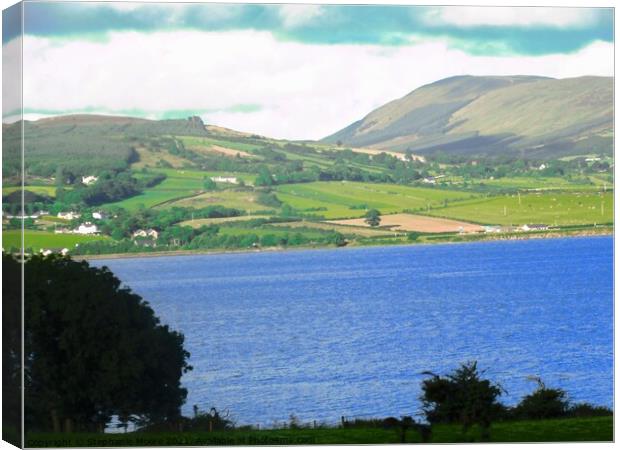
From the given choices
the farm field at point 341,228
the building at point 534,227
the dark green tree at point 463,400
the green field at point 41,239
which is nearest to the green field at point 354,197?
the farm field at point 341,228

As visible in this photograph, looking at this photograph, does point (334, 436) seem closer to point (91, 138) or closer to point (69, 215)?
point (69, 215)

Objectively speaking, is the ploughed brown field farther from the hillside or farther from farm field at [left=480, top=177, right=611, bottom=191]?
the hillside

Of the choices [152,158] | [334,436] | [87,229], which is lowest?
[334,436]

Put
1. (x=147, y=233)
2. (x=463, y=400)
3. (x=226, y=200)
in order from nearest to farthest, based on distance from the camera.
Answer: (x=463, y=400)
(x=147, y=233)
(x=226, y=200)

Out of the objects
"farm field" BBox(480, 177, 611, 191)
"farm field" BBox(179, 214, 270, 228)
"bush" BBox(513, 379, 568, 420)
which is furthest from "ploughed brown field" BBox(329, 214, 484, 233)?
"bush" BBox(513, 379, 568, 420)

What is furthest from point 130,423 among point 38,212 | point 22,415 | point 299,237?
point 299,237

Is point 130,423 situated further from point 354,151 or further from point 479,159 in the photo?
point 479,159

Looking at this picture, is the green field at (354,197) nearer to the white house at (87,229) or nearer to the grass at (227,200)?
the grass at (227,200)

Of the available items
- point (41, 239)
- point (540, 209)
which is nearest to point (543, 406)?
point (41, 239)
